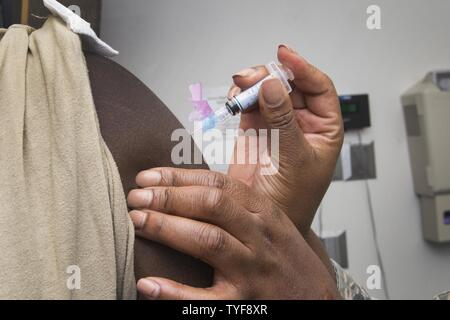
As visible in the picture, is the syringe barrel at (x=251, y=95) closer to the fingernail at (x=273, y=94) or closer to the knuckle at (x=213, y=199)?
the fingernail at (x=273, y=94)

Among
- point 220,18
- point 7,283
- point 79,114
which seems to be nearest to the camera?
point 7,283

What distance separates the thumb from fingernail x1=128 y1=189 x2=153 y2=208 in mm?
257

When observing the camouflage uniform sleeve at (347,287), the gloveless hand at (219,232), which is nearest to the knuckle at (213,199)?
the gloveless hand at (219,232)

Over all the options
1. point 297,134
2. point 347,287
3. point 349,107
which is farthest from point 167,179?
point 349,107

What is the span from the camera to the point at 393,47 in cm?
159

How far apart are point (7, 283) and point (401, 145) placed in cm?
157

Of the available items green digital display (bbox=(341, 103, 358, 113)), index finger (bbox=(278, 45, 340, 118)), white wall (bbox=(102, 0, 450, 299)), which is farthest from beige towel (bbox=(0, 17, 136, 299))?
green digital display (bbox=(341, 103, 358, 113))

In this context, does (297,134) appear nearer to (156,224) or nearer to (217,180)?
(217,180)

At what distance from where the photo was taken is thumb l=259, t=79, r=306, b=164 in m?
0.65

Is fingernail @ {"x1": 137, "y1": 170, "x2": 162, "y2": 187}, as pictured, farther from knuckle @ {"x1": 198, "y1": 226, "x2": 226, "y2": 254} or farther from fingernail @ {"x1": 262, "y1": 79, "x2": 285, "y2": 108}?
fingernail @ {"x1": 262, "y1": 79, "x2": 285, "y2": 108}
